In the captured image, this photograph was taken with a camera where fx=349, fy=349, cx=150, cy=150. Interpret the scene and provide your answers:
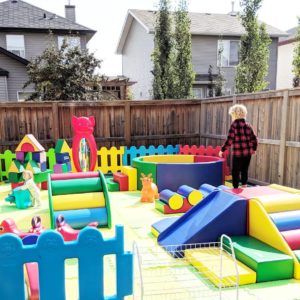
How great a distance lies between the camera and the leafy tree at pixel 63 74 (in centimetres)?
1390

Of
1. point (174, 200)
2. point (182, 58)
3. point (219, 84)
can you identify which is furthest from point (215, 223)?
point (219, 84)

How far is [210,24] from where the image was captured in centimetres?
1991

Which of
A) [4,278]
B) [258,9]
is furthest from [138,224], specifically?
[258,9]

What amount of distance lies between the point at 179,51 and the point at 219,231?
1328cm

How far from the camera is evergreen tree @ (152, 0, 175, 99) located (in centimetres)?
1584

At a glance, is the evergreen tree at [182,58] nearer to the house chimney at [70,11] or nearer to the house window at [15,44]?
the house window at [15,44]

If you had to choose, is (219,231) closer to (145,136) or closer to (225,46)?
(145,136)

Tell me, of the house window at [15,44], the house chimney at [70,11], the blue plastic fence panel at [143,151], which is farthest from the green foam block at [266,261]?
the house chimney at [70,11]

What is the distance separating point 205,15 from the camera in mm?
21203

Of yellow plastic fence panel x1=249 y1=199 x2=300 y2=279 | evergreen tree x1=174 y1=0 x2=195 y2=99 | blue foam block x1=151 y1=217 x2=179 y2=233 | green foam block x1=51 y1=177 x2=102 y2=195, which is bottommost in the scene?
blue foam block x1=151 y1=217 x2=179 y2=233

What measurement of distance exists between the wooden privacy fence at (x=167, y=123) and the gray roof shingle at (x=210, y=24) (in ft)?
30.7

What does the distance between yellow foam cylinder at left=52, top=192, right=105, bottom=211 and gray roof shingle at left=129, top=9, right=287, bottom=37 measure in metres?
14.7

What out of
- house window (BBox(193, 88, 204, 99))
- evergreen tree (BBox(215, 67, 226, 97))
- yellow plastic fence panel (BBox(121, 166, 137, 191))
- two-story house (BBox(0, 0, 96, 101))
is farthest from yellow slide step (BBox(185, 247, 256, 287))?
two-story house (BBox(0, 0, 96, 101))

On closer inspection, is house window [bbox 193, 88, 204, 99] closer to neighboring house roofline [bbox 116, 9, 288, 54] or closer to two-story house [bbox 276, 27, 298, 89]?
neighboring house roofline [bbox 116, 9, 288, 54]
